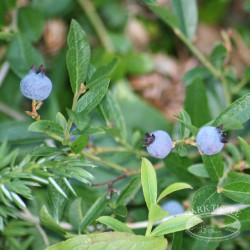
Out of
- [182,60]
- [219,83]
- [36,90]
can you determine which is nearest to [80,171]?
[36,90]

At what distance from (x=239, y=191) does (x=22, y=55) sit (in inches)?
32.8

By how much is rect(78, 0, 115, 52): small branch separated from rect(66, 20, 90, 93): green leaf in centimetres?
95

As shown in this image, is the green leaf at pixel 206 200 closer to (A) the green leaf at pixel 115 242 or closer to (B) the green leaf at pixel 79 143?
(A) the green leaf at pixel 115 242

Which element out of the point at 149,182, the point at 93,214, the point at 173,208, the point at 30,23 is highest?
the point at 30,23

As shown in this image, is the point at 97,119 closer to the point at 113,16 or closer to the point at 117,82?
the point at 117,82

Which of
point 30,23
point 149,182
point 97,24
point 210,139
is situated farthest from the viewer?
point 97,24

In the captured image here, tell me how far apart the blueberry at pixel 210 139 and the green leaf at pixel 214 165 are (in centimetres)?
13

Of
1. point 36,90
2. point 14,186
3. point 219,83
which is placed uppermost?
point 36,90

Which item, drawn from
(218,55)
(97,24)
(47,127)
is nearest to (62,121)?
(47,127)

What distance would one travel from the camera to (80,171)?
4.03 feet

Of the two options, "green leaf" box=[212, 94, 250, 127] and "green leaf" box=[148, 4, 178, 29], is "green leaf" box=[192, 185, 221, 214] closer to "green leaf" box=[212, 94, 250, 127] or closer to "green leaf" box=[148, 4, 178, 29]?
"green leaf" box=[212, 94, 250, 127]

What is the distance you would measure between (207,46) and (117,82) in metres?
0.63

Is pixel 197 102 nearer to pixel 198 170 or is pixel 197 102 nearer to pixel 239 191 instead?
pixel 198 170

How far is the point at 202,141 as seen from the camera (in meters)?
1.10
